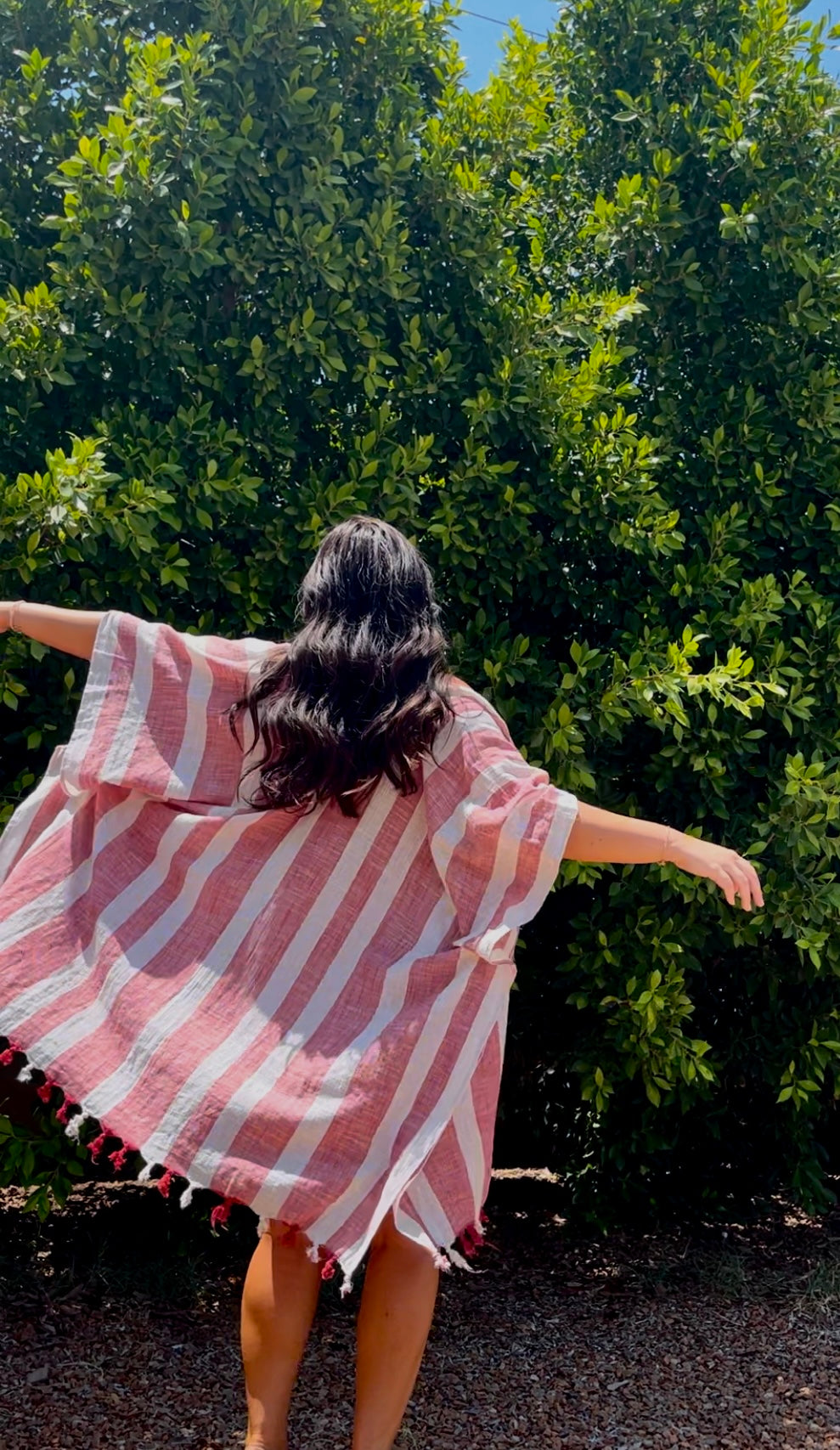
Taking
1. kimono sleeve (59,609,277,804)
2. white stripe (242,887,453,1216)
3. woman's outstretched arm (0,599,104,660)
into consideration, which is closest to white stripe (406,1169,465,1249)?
white stripe (242,887,453,1216)

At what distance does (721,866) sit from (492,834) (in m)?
0.43

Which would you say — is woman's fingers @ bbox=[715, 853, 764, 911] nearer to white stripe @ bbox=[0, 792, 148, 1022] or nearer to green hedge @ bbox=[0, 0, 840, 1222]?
green hedge @ bbox=[0, 0, 840, 1222]

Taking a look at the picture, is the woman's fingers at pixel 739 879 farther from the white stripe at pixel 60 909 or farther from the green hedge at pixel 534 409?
the white stripe at pixel 60 909

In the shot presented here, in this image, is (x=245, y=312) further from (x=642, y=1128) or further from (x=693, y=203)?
(x=642, y=1128)

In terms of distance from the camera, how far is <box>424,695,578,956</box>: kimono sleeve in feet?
8.45

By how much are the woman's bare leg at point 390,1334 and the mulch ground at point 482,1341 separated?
0.83 m

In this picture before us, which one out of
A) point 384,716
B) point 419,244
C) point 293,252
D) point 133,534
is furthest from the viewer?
point 419,244

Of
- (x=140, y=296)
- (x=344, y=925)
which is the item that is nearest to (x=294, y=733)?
(x=344, y=925)

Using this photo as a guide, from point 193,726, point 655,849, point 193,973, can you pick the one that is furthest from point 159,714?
point 655,849

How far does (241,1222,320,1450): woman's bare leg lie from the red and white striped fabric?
0.09m

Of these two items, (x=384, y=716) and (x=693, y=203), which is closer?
(x=384, y=716)

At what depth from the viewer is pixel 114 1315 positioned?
359cm

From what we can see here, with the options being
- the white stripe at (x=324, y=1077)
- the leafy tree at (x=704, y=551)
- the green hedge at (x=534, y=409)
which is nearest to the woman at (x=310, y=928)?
the white stripe at (x=324, y=1077)

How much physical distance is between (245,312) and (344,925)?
1.76 m
